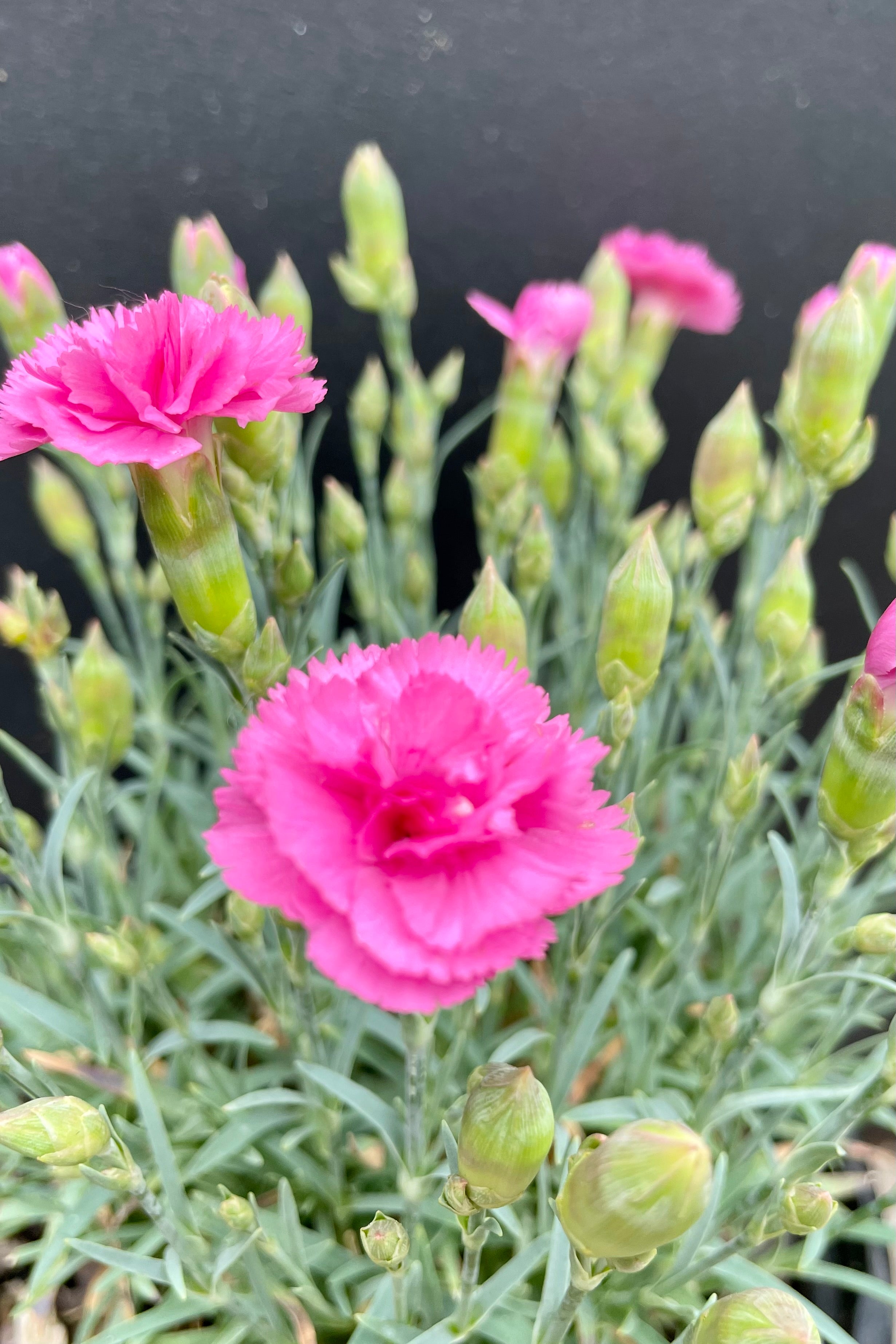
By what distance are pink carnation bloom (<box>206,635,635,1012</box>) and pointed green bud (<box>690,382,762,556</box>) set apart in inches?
11.2

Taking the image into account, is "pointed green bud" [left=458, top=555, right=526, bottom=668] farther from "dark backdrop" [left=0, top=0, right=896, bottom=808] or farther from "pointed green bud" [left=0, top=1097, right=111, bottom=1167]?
"dark backdrop" [left=0, top=0, right=896, bottom=808]

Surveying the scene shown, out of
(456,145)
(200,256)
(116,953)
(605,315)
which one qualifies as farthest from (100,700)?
(456,145)

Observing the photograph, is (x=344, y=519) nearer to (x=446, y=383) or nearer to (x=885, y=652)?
(x=446, y=383)

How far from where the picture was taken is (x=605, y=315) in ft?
2.30

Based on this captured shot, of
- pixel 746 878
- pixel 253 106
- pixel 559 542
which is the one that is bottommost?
pixel 746 878

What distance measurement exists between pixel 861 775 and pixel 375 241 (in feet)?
1.65

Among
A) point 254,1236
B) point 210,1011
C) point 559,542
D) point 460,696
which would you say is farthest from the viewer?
point 559,542

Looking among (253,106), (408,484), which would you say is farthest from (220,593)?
(253,106)

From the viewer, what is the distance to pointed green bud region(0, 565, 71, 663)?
1.65 ft

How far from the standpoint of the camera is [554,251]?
901mm

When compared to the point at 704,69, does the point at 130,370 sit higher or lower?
lower

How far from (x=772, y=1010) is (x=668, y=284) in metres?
0.58

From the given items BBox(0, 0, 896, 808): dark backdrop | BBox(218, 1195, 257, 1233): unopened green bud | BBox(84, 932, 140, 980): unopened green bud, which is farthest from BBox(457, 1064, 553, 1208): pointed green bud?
BBox(0, 0, 896, 808): dark backdrop

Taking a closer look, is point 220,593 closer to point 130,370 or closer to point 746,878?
point 130,370
